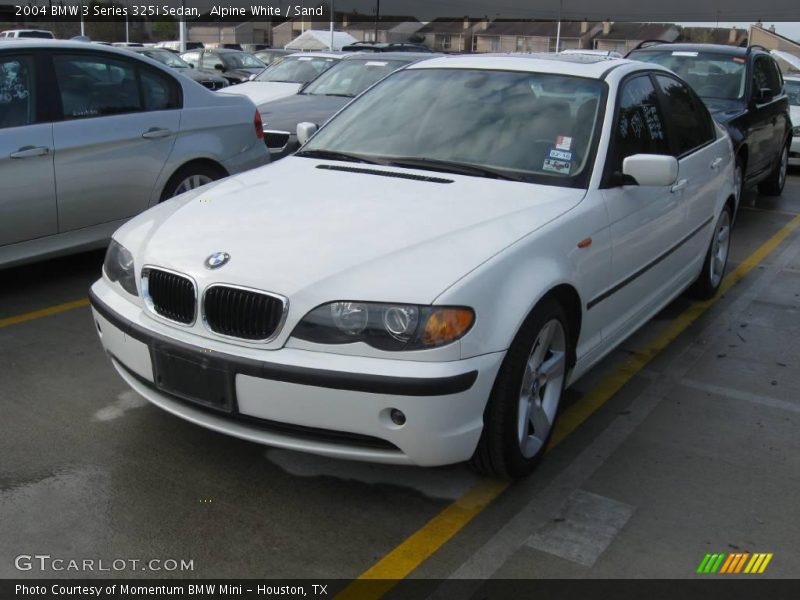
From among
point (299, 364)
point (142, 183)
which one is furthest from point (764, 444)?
point (142, 183)

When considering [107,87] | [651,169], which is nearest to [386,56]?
[107,87]

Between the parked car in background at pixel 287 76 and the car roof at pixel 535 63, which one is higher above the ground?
the car roof at pixel 535 63

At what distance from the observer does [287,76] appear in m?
11.9

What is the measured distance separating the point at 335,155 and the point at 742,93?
608cm

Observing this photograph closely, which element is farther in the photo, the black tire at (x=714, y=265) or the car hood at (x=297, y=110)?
the car hood at (x=297, y=110)

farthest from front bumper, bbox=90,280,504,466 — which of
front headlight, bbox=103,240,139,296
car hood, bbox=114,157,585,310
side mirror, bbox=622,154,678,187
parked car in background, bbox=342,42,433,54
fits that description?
parked car in background, bbox=342,42,433,54

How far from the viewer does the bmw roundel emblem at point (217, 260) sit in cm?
329

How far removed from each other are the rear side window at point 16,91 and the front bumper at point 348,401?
2.95 meters

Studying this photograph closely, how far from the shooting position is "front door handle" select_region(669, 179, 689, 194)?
16.0 ft

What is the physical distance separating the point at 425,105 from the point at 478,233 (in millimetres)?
1402

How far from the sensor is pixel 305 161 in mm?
4586

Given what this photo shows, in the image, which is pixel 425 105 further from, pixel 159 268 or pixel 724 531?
pixel 724 531

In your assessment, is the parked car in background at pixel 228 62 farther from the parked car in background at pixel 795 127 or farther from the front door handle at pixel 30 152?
the front door handle at pixel 30 152

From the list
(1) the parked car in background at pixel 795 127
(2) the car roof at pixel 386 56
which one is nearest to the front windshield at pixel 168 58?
(2) the car roof at pixel 386 56
